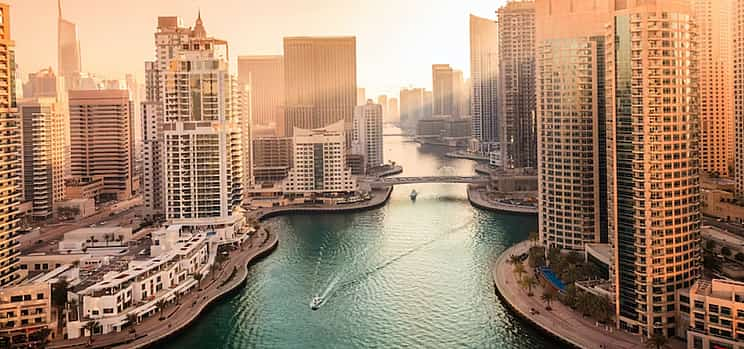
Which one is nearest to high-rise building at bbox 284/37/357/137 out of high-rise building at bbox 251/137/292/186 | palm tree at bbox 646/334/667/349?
high-rise building at bbox 251/137/292/186

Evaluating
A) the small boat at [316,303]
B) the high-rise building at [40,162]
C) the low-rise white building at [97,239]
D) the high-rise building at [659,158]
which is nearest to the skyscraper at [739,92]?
the high-rise building at [659,158]

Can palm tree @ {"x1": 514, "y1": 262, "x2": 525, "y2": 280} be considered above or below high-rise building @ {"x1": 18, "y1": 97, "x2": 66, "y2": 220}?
below

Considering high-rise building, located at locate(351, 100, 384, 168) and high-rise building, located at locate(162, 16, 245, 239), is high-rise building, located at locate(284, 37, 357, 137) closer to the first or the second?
high-rise building, located at locate(351, 100, 384, 168)

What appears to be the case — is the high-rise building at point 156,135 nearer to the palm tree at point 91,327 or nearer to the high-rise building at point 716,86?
the palm tree at point 91,327

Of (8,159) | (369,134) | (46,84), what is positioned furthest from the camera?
(369,134)

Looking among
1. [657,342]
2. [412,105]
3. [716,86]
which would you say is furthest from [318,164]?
[412,105]

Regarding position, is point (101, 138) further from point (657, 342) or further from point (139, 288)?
point (657, 342)
